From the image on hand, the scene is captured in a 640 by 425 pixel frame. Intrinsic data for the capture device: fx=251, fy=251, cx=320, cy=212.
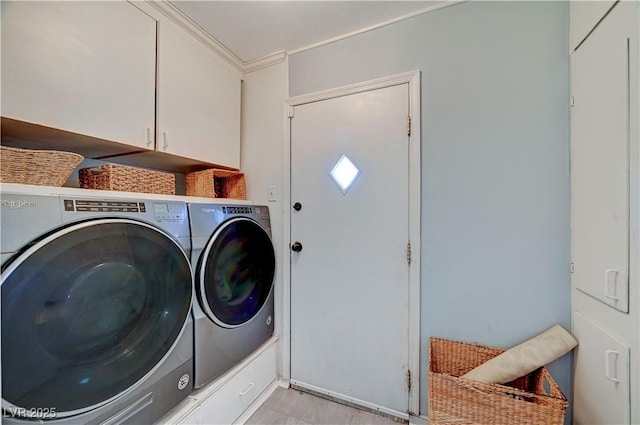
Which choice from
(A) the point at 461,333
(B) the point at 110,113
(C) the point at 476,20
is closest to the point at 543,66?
(C) the point at 476,20

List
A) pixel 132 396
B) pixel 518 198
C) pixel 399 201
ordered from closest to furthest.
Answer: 1. pixel 132 396
2. pixel 518 198
3. pixel 399 201

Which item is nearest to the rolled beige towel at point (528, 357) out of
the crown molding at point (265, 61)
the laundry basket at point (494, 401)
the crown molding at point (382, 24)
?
the laundry basket at point (494, 401)

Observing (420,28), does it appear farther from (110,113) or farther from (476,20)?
(110,113)

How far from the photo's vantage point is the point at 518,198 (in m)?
1.26

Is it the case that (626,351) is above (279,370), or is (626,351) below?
above

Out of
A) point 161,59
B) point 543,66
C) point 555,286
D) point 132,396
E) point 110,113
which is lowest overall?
point 132,396

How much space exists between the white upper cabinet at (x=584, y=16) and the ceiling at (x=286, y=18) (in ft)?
2.00

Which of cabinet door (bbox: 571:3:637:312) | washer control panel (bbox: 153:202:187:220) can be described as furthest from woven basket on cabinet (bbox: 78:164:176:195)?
cabinet door (bbox: 571:3:637:312)

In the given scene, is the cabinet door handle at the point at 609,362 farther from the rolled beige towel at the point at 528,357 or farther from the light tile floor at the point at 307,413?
the light tile floor at the point at 307,413

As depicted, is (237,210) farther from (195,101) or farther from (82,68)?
(82,68)

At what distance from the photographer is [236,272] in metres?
1.47

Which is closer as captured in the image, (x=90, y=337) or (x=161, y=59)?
(x=90, y=337)

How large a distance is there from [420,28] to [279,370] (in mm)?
2397

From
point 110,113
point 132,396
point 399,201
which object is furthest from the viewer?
point 399,201
